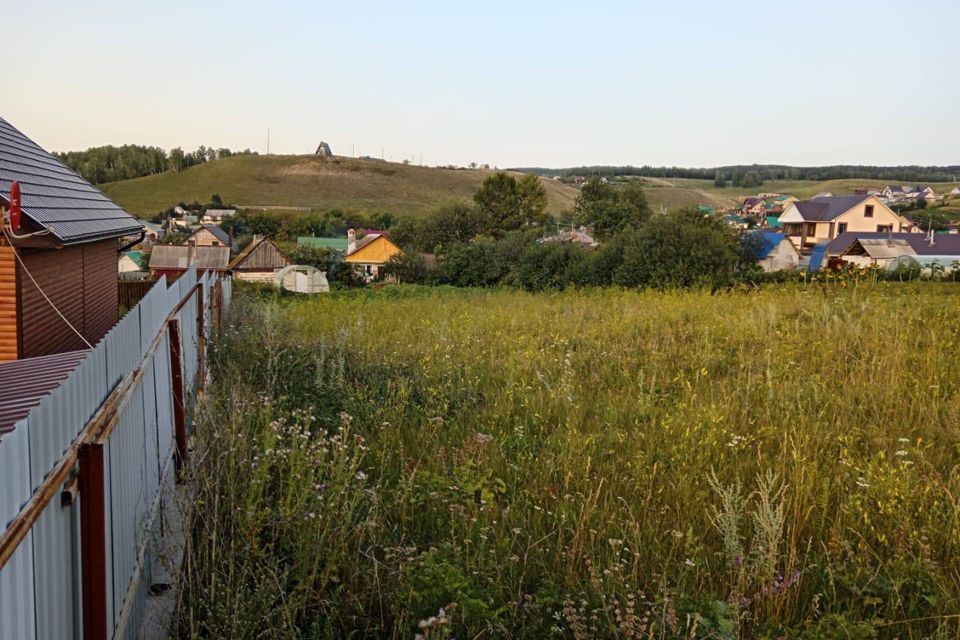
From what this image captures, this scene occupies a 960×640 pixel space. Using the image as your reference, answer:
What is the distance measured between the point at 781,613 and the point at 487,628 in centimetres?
127

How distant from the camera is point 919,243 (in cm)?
3794

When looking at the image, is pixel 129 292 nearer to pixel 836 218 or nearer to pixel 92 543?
pixel 92 543

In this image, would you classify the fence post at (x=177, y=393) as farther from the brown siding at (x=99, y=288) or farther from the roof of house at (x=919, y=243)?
the roof of house at (x=919, y=243)

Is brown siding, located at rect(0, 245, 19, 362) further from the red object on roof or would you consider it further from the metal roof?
the metal roof

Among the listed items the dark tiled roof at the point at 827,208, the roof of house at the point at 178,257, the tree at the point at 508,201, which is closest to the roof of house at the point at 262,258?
the roof of house at the point at 178,257

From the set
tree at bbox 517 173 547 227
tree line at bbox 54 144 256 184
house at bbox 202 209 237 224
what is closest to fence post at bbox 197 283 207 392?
tree at bbox 517 173 547 227

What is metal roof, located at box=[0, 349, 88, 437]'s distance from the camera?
4392 millimetres

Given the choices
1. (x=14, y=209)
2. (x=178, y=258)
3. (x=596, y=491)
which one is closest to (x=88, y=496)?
(x=596, y=491)

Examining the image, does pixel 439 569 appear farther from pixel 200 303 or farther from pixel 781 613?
pixel 200 303

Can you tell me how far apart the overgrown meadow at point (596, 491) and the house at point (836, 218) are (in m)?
50.4

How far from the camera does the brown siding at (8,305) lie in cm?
847

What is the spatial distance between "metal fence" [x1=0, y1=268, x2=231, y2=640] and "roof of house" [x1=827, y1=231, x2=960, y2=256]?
125 ft

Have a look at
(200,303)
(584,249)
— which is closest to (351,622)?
(200,303)

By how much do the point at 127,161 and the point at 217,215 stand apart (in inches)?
1805
